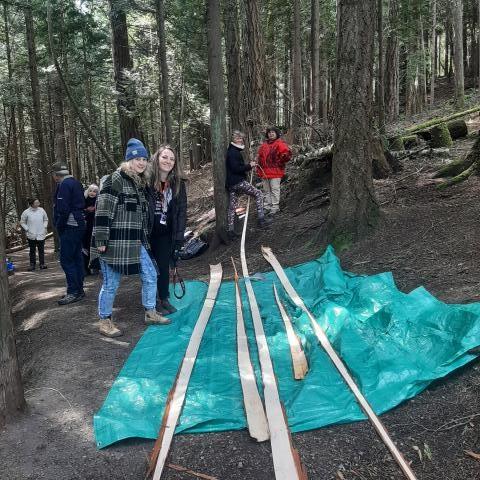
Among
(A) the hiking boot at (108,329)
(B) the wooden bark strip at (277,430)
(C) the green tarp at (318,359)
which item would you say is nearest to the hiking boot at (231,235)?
(C) the green tarp at (318,359)

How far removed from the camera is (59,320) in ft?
19.5

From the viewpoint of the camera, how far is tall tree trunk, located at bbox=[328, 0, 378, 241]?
6.90 meters

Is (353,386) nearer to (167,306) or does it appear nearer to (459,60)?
(167,306)

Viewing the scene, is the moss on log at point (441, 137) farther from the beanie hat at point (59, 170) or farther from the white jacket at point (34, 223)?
the white jacket at point (34, 223)

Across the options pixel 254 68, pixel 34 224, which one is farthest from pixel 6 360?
pixel 254 68

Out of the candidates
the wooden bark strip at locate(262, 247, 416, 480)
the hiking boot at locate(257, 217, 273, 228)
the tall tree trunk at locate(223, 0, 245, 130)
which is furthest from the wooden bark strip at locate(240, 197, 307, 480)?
the tall tree trunk at locate(223, 0, 245, 130)

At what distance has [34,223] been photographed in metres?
11.5

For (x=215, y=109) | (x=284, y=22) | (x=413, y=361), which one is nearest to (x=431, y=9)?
(x=284, y=22)

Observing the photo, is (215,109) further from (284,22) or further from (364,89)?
(284,22)

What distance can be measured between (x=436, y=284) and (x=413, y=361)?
5.91ft

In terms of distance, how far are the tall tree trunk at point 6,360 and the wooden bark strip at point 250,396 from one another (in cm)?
161

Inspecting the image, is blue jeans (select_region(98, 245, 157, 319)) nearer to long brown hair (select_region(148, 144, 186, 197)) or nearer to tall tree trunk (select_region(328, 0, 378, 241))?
long brown hair (select_region(148, 144, 186, 197))

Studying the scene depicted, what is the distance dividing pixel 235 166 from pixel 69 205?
343 cm

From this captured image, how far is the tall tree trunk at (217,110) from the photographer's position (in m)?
8.47
